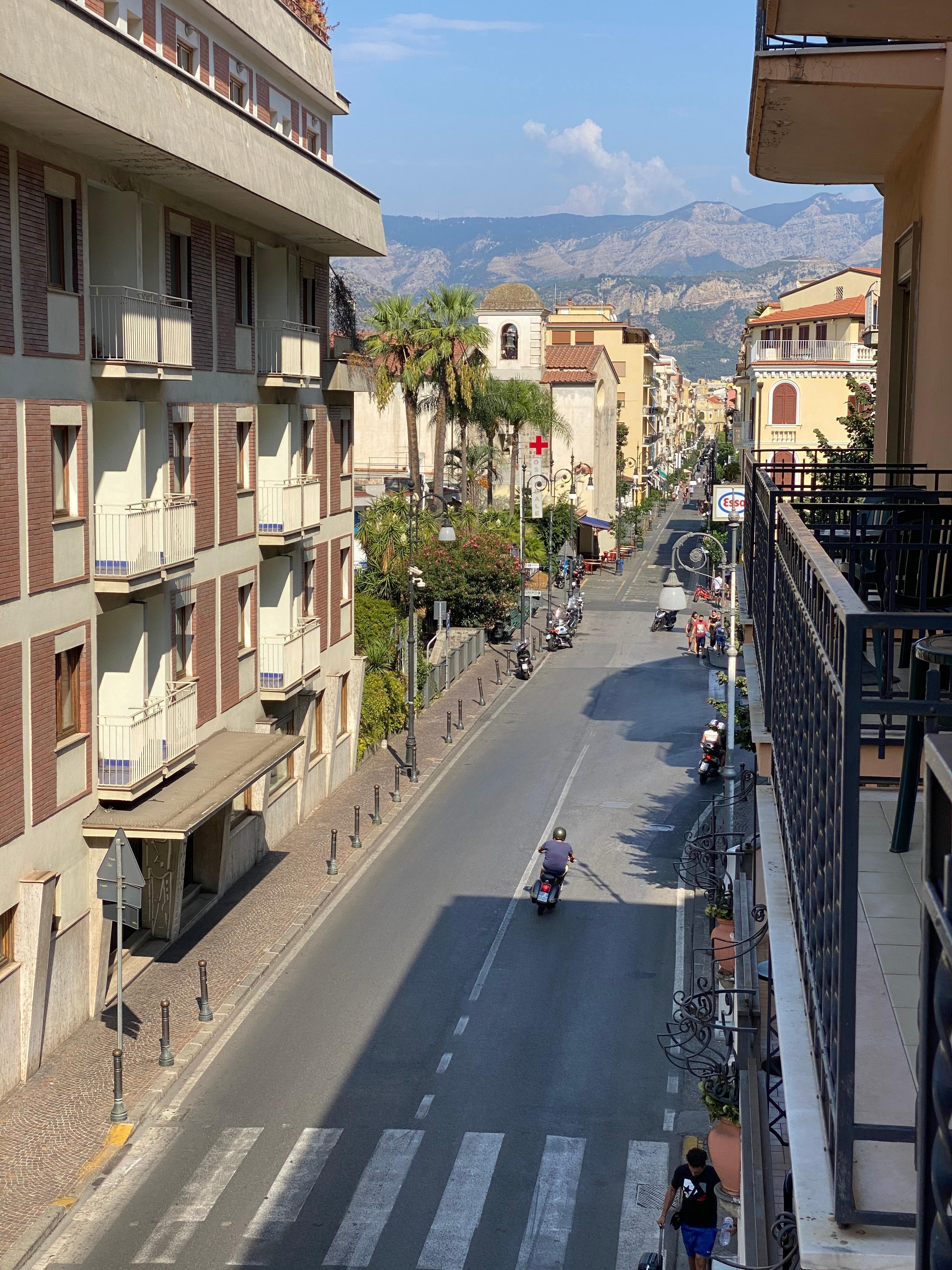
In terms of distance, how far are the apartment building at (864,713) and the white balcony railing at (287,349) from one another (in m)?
14.1

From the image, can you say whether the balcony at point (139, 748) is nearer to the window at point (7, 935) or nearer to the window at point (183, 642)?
the window at point (183, 642)

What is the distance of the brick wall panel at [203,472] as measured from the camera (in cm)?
2219

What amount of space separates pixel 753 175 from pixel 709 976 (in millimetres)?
11527

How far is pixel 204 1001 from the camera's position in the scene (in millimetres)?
18266

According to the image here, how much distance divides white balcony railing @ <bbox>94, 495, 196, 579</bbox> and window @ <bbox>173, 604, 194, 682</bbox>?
192 cm

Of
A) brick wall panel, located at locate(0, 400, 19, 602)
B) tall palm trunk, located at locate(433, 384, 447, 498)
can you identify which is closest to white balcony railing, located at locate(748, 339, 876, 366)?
tall palm trunk, located at locate(433, 384, 447, 498)

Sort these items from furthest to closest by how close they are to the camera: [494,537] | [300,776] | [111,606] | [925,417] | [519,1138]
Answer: [494,537] → [300,776] → [111,606] → [519,1138] → [925,417]

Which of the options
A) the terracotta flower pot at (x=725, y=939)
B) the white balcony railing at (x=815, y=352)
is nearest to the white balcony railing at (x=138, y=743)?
the terracotta flower pot at (x=725, y=939)

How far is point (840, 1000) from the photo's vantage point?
126 inches

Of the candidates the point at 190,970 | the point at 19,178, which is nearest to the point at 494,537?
the point at 190,970

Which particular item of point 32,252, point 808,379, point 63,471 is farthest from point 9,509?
point 808,379

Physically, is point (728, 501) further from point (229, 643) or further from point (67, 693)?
point (67, 693)

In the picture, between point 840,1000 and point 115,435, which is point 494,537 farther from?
point 840,1000

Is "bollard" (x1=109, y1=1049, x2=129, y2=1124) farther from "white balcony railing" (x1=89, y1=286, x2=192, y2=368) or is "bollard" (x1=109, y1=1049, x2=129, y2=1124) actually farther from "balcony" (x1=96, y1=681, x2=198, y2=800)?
"white balcony railing" (x1=89, y1=286, x2=192, y2=368)
